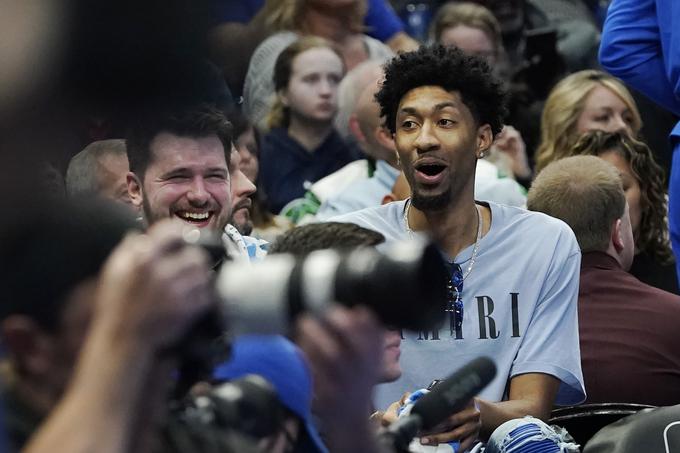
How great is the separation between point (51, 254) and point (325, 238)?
1044 mm

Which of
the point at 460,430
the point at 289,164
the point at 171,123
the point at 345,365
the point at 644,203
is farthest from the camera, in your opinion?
the point at 289,164

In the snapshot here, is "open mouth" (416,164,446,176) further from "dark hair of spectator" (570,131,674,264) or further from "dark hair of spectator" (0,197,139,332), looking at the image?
"dark hair of spectator" (0,197,139,332)

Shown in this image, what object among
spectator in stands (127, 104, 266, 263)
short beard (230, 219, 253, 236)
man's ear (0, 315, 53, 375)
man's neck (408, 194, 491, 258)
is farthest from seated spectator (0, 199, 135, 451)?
short beard (230, 219, 253, 236)

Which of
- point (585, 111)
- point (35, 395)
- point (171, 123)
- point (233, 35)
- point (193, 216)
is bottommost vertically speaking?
point (585, 111)

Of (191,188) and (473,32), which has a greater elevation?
(191,188)

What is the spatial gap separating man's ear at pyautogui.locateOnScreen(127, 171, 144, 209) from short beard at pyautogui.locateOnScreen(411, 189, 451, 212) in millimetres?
1031

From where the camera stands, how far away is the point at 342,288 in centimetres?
203

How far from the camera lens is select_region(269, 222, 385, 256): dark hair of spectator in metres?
2.77

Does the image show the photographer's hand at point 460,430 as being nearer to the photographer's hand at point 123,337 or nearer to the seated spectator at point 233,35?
the seated spectator at point 233,35

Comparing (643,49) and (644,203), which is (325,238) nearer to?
(643,49)

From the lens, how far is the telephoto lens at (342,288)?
199cm

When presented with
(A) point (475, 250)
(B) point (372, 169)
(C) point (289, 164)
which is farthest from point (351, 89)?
(A) point (475, 250)

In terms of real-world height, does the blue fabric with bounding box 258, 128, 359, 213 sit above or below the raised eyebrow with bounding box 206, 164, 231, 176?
below

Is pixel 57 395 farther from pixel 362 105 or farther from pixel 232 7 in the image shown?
pixel 362 105
